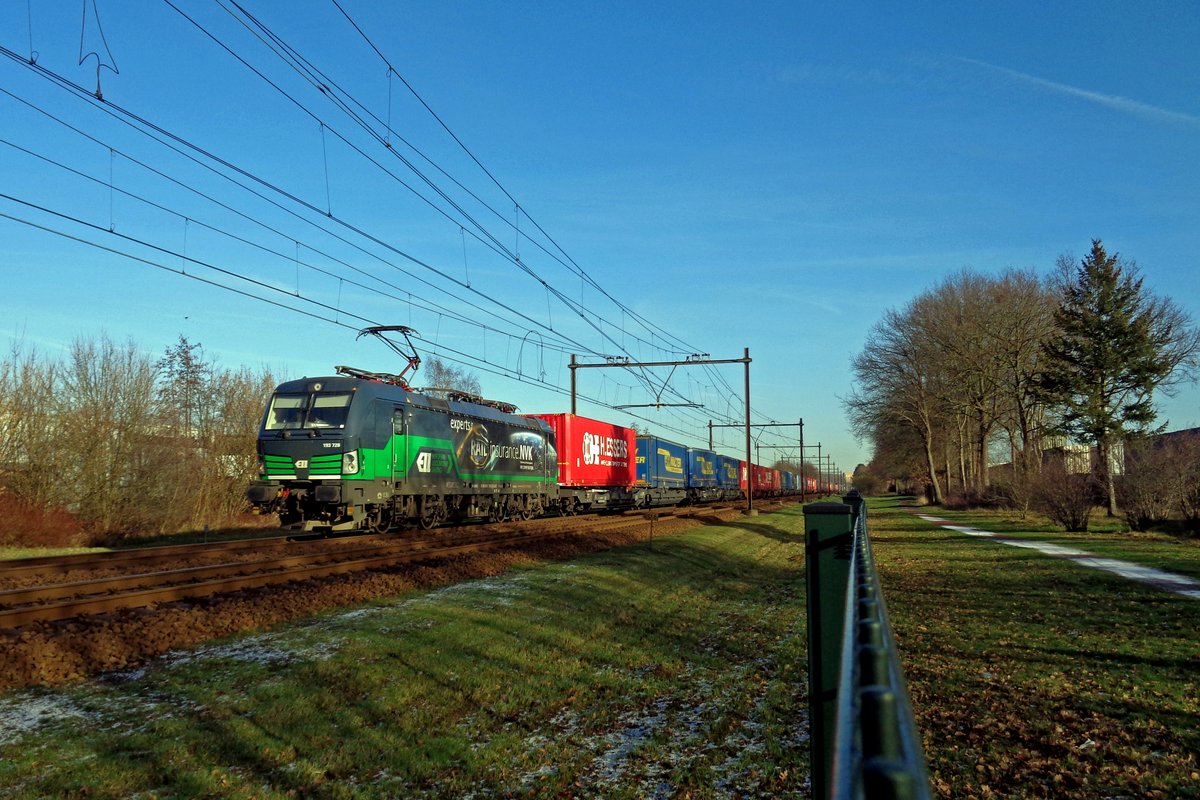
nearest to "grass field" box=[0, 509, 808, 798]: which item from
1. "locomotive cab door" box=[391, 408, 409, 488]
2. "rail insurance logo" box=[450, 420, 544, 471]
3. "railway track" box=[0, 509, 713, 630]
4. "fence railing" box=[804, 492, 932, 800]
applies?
"railway track" box=[0, 509, 713, 630]

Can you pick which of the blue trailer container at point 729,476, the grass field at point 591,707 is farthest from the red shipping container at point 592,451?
the grass field at point 591,707

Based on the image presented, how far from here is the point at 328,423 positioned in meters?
17.4

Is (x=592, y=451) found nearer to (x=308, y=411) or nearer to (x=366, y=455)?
(x=366, y=455)

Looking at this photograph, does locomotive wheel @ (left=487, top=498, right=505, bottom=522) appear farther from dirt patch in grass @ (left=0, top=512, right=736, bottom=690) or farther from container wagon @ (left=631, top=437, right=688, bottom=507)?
container wagon @ (left=631, top=437, right=688, bottom=507)

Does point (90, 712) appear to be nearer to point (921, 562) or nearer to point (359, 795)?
point (359, 795)

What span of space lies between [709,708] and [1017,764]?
247cm

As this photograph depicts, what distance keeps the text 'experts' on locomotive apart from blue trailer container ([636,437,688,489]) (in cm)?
617

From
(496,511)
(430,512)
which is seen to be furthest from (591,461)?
(430,512)

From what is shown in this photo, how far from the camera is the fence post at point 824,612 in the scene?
2877 millimetres

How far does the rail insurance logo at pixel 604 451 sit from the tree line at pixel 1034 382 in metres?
16.7

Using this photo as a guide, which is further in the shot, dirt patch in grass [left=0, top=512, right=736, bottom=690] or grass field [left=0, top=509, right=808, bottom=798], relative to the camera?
dirt patch in grass [left=0, top=512, right=736, bottom=690]

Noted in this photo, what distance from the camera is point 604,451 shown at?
3472 cm

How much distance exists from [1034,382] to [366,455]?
107 feet

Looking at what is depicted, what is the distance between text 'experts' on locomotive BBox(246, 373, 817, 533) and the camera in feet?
56.7
